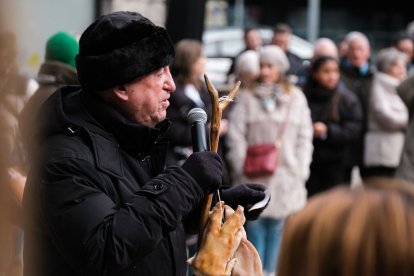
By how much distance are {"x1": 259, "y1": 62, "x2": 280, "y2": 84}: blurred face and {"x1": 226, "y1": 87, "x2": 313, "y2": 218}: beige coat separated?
0.15 m

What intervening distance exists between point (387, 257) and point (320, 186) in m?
5.57

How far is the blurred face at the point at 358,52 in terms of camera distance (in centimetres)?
830

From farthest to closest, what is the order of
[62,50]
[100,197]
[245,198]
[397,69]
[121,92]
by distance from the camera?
[397,69], [62,50], [245,198], [121,92], [100,197]

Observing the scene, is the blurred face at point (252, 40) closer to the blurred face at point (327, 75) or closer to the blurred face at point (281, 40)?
the blurred face at point (281, 40)

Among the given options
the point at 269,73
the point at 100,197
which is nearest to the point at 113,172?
the point at 100,197

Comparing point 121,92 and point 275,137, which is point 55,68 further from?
point 275,137

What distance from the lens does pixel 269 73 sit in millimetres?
6258

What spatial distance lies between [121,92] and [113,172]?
Result: 0.26 metres

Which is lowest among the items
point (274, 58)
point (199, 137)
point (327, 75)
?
point (327, 75)

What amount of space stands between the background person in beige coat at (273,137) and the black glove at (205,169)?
12.1 ft

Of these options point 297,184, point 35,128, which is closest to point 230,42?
point 297,184

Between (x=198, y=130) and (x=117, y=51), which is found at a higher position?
(x=117, y=51)

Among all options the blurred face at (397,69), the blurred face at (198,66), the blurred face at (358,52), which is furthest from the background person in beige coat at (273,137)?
the blurred face at (358,52)

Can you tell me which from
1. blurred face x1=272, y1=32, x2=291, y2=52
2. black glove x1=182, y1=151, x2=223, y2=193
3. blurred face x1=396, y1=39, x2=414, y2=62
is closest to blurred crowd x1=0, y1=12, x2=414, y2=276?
black glove x1=182, y1=151, x2=223, y2=193
